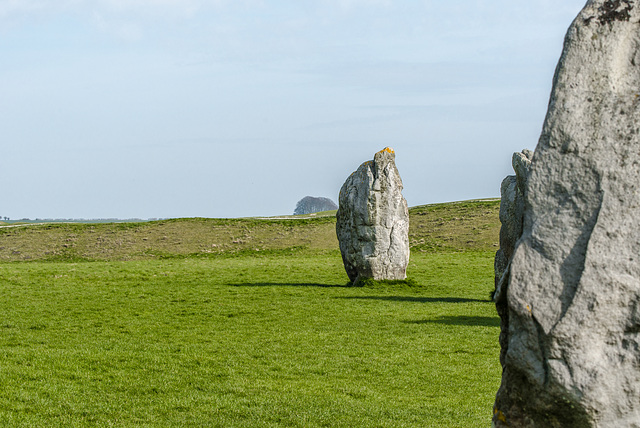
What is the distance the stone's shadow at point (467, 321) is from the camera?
14.8 meters

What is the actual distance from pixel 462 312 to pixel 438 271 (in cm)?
1074

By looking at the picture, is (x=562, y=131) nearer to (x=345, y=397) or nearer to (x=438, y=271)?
(x=345, y=397)

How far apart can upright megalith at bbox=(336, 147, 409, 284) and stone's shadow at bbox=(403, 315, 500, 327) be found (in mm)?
6798

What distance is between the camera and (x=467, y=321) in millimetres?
15266

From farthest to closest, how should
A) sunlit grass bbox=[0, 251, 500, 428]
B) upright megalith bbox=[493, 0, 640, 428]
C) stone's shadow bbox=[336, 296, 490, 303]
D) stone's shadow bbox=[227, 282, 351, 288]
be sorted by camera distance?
stone's shadow bbox=[227, 282, 351, 288], stone's shadow bbox=[336, 296, 490, 303], sunlit grass bbox=[0, 251, 500, 428], upright megalith bbox=[493, 0, 640, 428]

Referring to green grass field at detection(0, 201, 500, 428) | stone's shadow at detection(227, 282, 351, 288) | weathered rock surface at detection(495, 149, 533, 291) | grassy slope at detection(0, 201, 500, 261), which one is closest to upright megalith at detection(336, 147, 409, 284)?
stone's shadow at detection(227, 282, 351, 288)

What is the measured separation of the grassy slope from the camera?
1499 inches

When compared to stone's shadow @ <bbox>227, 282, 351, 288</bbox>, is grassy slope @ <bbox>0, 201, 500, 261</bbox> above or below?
above

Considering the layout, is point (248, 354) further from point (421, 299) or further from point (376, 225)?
point (376, 225)

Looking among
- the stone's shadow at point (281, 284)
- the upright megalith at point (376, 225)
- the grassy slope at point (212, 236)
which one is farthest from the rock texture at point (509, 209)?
the grassy slope at point (212, 236)

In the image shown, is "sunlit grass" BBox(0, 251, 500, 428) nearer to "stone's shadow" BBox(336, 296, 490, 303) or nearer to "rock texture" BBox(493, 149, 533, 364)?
"stone's shadow" BBox(336, 296, 490, 303)

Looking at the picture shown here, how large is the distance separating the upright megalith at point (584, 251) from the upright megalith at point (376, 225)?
58.2 feet

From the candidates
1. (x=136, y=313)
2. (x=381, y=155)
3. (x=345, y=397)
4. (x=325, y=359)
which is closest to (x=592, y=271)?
(x=345, y=397)

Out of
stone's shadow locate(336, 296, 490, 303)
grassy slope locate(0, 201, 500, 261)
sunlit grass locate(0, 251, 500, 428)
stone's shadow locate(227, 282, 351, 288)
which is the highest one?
grassy slope locate(0, 201, 500, 261)
